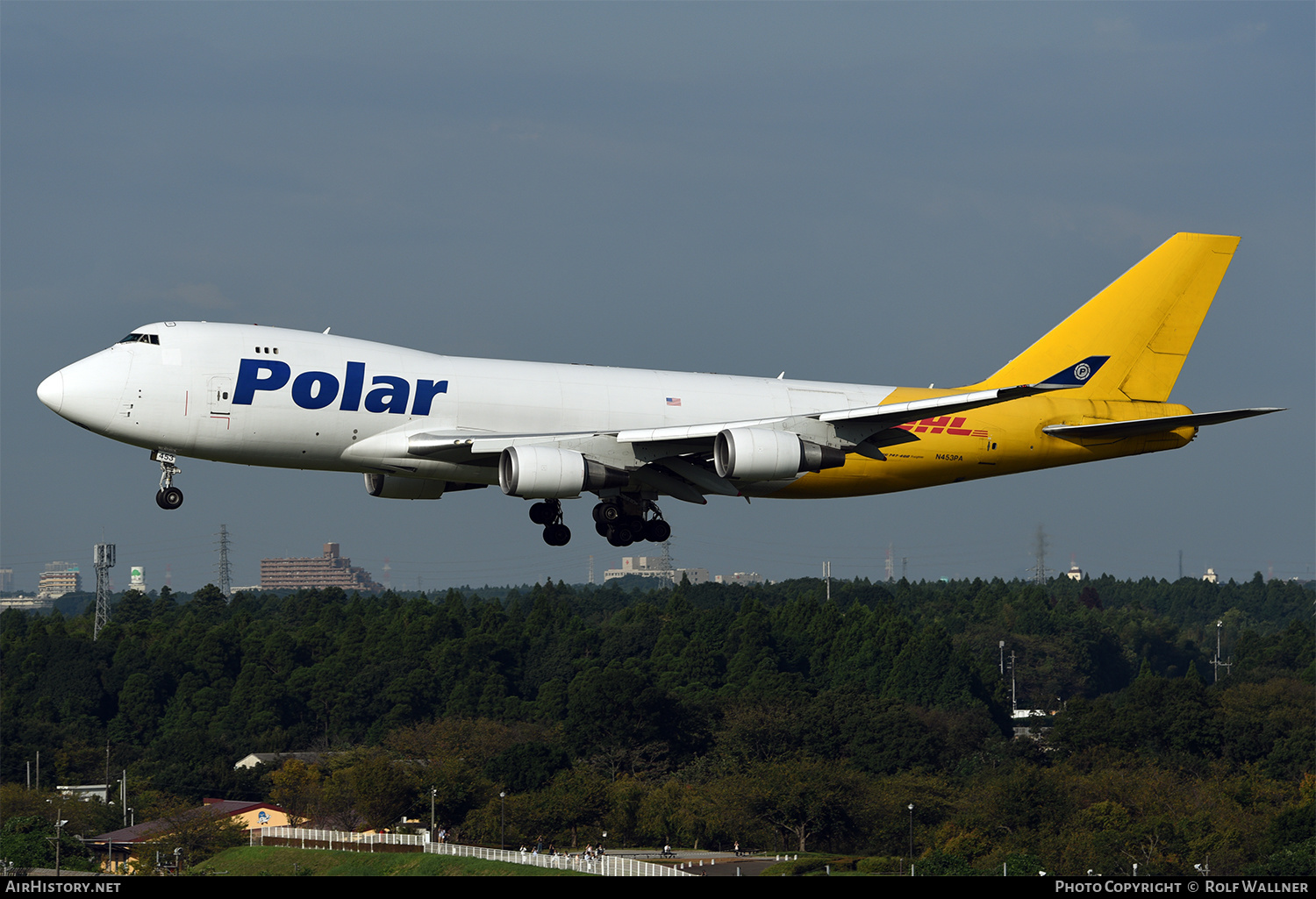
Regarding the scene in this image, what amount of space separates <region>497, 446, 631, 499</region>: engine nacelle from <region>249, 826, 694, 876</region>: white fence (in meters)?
46.4

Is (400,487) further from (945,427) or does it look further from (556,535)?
(945,427)

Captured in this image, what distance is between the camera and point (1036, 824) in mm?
115938

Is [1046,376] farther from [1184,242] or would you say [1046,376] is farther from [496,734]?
[496,734]

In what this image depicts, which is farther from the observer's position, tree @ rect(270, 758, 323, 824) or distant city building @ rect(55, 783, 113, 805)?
distant city building @ rect(55, 783, 113, 805)

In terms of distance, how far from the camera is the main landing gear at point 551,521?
177 ft

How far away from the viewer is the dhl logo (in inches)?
2126

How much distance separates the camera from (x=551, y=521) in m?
54.7

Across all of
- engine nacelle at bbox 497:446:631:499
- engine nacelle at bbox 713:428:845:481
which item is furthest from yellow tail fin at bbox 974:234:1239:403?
engine nacelle at bbox 497:446:631:499

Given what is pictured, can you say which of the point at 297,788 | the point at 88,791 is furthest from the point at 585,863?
the point at 88,791

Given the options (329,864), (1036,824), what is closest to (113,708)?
(329,864)

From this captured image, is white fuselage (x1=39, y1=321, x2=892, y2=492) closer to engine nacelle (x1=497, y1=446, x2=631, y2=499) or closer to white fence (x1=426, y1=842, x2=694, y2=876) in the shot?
engine nacelle (x1=497, y1=446, x2=631, y2=499)

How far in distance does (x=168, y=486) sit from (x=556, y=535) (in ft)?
44.1

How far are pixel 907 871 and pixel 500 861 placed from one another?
27.9 m

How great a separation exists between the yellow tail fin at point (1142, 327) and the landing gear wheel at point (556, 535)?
16767 millimetres
